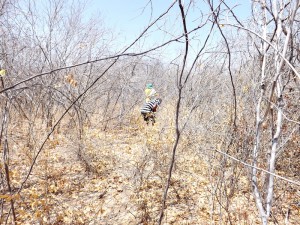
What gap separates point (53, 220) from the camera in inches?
127

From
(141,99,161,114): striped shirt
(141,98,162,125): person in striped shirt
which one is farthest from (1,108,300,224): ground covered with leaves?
(141,99,161,114): striped shirt

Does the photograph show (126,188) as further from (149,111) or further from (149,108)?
(149,108)

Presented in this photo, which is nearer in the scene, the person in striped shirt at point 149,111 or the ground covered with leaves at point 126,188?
the ground covered with leaves at point 126,188

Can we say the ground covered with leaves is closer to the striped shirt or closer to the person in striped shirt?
A: the person in striped shirt

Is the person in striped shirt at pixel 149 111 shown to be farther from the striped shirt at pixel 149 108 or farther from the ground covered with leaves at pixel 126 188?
the ground covered with leaves at pixel 126 188

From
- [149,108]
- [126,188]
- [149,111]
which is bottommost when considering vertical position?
[126,188]

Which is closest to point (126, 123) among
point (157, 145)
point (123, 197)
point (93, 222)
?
point (157, 145)

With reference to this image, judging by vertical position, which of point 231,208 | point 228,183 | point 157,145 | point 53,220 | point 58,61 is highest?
point 58,61

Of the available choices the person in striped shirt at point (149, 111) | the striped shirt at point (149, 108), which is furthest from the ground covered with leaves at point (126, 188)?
the striped shirt at point (149, 108)

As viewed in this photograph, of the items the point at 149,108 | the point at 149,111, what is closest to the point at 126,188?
the point at 149,111

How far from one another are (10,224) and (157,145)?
2652mm

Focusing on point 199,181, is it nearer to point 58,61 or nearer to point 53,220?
point 53,220

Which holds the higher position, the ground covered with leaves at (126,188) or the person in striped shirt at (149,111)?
the person in striped shirt at (149,111)

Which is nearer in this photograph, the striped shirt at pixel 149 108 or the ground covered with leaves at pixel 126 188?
the ground covered with leaves at pixel 126 188
